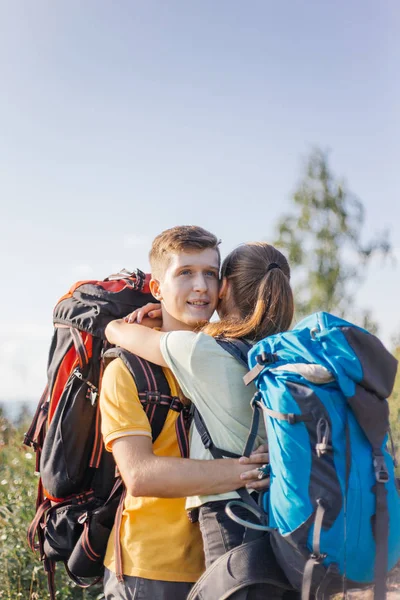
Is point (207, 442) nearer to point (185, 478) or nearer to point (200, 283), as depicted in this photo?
point (185, 478)

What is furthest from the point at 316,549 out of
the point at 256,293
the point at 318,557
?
the point at 256,293

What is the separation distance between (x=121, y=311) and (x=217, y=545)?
3.64 ft

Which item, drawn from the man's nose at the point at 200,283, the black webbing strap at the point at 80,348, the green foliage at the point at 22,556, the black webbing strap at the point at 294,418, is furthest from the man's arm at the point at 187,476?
the green foliage at the point at 22,556

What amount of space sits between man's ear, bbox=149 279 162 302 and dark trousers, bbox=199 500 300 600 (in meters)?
0.94

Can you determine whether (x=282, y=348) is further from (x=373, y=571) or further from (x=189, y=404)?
(x=373, y=571)

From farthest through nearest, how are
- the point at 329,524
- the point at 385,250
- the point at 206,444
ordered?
the point at 385,250, the point at 206,444, the point at 329,524

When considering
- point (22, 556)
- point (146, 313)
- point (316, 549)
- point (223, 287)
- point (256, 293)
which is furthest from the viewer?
point (22, 556)

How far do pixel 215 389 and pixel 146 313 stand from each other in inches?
26.5

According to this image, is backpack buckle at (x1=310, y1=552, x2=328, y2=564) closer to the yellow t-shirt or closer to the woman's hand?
the yellow t-shirt

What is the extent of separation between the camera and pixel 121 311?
2871mm

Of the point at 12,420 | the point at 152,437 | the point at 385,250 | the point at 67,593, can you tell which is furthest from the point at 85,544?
the point at 385,250

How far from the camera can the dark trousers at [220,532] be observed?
216 cm

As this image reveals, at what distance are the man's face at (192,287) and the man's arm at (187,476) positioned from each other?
25.5 inches

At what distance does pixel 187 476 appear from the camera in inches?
86.0
